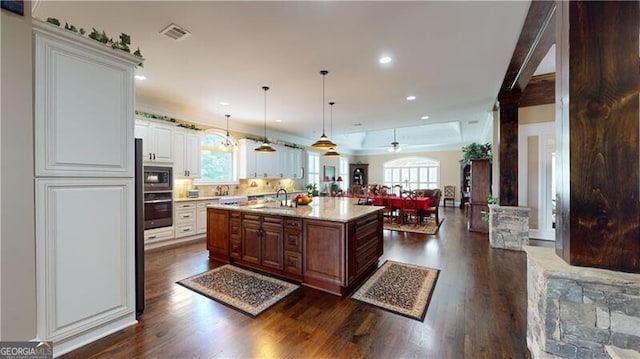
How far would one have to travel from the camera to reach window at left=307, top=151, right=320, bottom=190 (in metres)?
9.92

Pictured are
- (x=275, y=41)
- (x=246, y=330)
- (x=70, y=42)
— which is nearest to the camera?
(x=70, y=42)

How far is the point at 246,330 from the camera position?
2.29 metres

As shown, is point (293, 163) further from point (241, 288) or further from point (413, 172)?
point (413, 172)

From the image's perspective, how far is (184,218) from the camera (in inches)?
216

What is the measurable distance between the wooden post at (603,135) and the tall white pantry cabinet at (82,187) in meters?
3.35

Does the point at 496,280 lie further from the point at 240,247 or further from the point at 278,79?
the point at 278,79

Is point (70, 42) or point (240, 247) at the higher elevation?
point (70, 42)

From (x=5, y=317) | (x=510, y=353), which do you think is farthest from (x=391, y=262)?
(x=5, y=317)

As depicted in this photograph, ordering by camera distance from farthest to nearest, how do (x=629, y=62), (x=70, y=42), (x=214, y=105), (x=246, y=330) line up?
(x=214, y=105) < (x=246, y=330) < (x=70, y=42) < (x=629, y=62)

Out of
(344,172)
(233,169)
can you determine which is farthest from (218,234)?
(344,172)

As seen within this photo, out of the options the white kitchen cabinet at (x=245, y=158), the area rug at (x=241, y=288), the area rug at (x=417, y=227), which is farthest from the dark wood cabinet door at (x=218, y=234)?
the area rug at (x=417, y=227)

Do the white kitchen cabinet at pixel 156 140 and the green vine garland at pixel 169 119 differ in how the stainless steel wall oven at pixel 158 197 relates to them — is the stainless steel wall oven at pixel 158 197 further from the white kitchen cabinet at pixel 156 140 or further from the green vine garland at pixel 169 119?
the green vine garland at pixel 169 119

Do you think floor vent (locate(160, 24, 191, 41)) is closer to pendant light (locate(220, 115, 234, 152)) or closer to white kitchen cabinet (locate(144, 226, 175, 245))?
white kitchen cabinet (locate(144, 226, 175, 245))

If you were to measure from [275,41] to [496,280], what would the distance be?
3979mm
